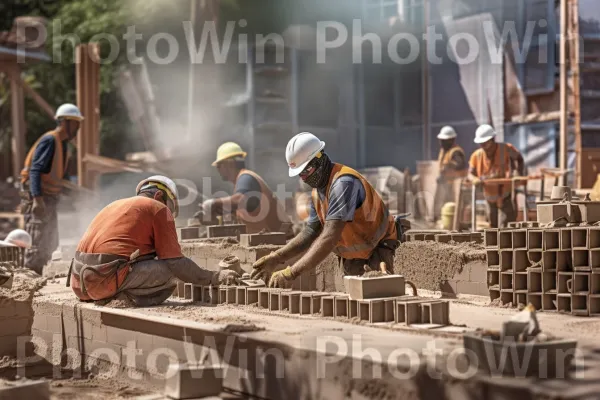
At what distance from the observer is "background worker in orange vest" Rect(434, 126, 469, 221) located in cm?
1520

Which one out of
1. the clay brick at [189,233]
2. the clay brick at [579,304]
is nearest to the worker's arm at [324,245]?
the clay brick at [579,304]

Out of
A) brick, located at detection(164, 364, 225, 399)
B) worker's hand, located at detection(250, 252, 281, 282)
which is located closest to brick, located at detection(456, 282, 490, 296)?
worker's hand, located at detection(250, 252, 281, 282)

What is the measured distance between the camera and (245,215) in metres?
11.0

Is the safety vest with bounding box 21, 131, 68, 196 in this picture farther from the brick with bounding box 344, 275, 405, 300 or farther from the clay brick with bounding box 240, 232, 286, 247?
the brick with bounding box 344, 275, 405, 300

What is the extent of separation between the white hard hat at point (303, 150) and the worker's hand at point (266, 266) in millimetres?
856

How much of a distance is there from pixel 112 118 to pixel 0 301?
55.2 ft

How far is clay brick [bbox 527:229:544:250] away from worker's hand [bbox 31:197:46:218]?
21.9ft

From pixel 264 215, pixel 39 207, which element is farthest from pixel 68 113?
pixel 264 215

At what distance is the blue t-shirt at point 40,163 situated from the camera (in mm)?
11234

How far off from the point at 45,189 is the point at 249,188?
2873 mm

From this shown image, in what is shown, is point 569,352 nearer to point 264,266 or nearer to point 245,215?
point 264,266

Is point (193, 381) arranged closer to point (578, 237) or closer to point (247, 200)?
point (578, 237)

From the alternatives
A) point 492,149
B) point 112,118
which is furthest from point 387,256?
point 112,118

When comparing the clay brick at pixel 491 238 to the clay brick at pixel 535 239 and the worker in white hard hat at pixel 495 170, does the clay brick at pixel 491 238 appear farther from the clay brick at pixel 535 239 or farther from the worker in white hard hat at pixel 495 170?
the worker in white hard hat at pixel 495 170
